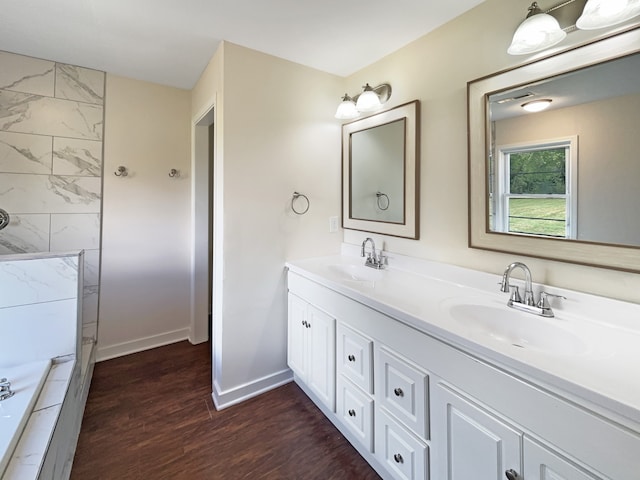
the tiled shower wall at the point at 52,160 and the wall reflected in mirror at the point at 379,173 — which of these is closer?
the wall reflected in mirror at the point at 379,173

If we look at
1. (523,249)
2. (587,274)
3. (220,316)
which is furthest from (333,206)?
(587,274)

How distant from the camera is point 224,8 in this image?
5.04ft

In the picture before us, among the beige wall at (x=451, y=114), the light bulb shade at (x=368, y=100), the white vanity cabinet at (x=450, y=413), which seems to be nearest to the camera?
the white vanity cabinet at (x=450, y=413)

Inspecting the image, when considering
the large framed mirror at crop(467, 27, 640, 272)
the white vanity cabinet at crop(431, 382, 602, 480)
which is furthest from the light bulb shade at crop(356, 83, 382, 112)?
the white vanity cabinet at crop(431, 382, 602, 480)

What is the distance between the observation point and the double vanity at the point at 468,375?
75 cm

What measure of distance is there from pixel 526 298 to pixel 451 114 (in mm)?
1023

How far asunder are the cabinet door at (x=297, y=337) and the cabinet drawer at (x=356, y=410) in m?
0.38

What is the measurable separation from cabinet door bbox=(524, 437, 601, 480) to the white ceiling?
189 cm

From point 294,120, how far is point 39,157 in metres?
1.89

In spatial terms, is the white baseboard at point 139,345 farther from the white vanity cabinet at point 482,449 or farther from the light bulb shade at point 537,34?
the light bulb shade at point 537,34

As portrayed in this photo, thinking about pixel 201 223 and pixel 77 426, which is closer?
pixel 77 426

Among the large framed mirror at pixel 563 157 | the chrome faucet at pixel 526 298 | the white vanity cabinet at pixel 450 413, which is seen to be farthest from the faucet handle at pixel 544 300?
the white vanity cabinet at pixel 450 413

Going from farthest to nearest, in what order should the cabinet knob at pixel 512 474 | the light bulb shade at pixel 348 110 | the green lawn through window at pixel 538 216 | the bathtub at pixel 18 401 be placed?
the light bulb shade at pixel 348 110, the green lawn through window at pixel 538 216, the bathtub at pixel 18 401, the cabinet knob at pixel 512 474

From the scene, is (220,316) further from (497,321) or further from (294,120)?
(497,321)
